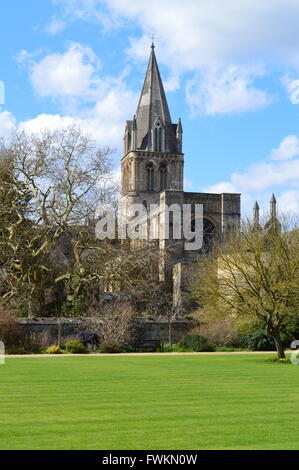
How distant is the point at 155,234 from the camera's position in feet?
243

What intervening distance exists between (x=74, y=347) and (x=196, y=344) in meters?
6.20

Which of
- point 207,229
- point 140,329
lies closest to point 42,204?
point 140,329

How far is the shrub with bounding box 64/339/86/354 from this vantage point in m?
32.7

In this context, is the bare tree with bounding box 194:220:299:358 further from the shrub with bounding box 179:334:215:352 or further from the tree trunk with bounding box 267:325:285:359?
the shrub with bounding box 179:334:215:352

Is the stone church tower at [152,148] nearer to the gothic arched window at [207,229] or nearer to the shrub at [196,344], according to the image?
the gothic arched window at [207,229]

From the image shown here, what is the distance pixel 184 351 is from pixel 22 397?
68.7ft

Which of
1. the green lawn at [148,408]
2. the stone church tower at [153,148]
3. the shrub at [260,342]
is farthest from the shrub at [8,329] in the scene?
the stone church tower at [153,148]

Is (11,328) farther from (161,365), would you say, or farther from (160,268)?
(160,268)

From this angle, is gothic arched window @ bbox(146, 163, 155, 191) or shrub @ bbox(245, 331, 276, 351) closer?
shrub @ bbox(245, 331, 276, 351)

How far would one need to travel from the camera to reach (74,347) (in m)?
32.7

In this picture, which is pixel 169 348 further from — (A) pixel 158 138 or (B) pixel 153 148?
(A) pixel 158 138

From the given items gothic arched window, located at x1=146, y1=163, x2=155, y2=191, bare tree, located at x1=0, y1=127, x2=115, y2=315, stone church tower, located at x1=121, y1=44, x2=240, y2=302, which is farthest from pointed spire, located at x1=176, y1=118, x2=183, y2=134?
bare tree, located at x1=0, y1=127, x2=115, y2=315

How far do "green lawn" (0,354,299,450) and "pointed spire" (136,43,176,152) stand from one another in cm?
6814
